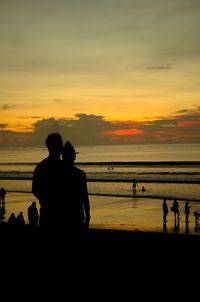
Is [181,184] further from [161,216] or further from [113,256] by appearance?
[113,256]

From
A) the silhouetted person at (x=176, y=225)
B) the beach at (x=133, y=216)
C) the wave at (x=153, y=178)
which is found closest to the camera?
the silhouetted person at (x=176, y=225)

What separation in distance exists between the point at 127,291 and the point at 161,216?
1851 cm

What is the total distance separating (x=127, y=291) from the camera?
602 cm

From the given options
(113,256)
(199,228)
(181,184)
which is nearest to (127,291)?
(113,256)

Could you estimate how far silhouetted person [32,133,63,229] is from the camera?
17.2 ft

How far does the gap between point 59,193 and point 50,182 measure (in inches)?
7.0

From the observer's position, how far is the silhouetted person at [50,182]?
5.23m

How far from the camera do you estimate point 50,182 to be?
527 centimetres

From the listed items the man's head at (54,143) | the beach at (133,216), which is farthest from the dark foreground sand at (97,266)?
the beach at (133,216)

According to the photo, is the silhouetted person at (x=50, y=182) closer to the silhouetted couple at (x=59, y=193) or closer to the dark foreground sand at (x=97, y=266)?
the silhouetted couple at (x=59, y=193)

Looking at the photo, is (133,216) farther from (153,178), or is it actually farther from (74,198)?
(153,178)

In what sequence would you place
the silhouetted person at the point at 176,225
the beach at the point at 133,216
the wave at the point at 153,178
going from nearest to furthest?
the silhouetted person at the point at 176,225
the beach at the point at 133,216
the wave at the point at 153,178

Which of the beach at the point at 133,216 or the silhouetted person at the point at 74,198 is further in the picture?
the beach at the point at 133,216

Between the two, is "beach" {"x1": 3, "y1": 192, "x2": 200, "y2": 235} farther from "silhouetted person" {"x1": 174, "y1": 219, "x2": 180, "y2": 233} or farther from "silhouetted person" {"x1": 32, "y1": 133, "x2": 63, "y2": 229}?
"silhouetted person" {"x1": 32, "y1": 133, "x2": 63, "y2": 229}
